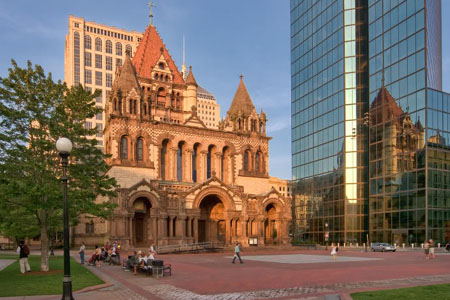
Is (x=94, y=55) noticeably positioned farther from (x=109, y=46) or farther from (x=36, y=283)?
(x=36, y=283)

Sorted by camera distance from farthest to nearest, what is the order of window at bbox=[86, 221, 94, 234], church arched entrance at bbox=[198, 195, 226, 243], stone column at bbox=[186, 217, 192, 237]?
1. window at bbox=[86, 221, 94, 234]
2. church arched entrance at bbox=[198, 195, 226, 243]
3. stone column at bbox=[186, 217, 192, 237]

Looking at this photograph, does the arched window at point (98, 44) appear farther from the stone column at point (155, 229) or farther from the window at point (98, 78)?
the stone column at point (155, 229)

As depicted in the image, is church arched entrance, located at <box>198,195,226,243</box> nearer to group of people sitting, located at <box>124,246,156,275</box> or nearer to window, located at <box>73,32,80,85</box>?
group of people sitting, located at <box>124,246,156,275</box>

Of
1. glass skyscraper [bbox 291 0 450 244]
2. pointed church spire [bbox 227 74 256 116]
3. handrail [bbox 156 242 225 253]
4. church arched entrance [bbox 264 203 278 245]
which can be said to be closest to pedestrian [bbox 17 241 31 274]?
handrail [bbox 156 242 225 253]

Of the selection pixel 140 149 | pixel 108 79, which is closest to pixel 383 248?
pixel 140 149

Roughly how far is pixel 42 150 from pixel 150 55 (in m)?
43.7

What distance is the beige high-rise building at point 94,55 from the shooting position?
12500 cm

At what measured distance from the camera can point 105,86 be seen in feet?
422

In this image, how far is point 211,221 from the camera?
55750mm

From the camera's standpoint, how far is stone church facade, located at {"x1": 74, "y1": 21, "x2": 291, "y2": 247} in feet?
164

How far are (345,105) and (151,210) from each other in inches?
1382

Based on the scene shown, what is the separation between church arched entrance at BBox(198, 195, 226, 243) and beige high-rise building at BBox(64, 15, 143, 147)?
74451 mm

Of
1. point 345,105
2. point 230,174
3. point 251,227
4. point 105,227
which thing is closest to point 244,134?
point 230,174

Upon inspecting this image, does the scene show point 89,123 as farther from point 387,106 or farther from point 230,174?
point 387,106
